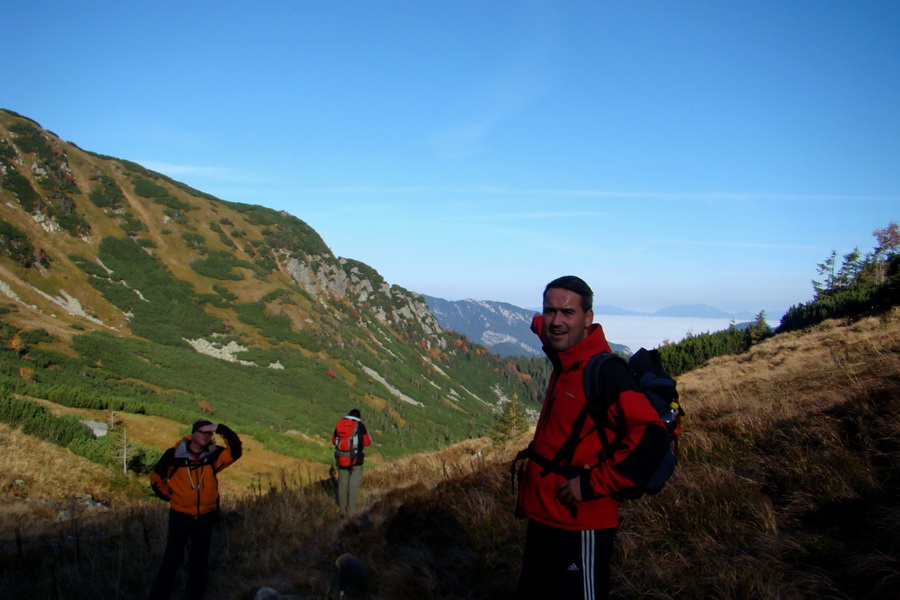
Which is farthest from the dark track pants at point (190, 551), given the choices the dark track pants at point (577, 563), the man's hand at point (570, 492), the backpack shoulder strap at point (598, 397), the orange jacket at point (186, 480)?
the backpack shoulder strap at point (598, 397)

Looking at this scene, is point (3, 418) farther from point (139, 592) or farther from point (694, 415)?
point (694, 415)

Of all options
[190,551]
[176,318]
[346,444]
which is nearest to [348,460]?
[346,444]

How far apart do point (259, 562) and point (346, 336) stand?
82.2 m

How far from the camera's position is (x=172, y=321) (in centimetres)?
5784

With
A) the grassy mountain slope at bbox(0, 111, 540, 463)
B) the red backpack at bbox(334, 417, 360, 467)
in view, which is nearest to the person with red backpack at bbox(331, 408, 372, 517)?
the red backpack at bbox(334, 417, 360, 467)

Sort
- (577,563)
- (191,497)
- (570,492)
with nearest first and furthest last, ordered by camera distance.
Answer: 1. (570,492)
2. (577,563)
3. (191,497)

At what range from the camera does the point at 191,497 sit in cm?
569

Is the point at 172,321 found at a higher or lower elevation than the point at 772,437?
higher

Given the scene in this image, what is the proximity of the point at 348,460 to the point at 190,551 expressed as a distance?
3.44 meters

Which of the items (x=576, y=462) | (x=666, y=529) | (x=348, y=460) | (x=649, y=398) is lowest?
(x=348, y=460)

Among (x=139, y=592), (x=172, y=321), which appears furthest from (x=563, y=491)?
(x=172, y=321)

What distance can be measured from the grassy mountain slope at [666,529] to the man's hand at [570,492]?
184 cm

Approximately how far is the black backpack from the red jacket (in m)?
0.04

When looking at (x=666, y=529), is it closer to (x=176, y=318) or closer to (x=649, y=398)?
(x=649, y=398)
